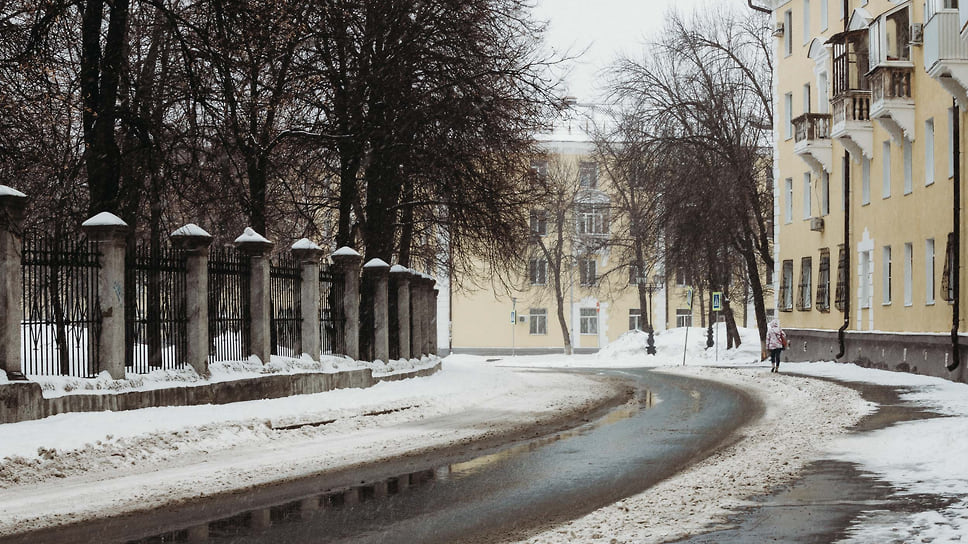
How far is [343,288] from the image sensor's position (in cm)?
2456

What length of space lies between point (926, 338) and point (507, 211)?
38.3 ft

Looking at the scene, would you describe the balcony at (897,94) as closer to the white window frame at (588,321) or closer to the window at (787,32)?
the window at (787,32)

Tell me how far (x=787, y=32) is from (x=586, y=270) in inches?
1207

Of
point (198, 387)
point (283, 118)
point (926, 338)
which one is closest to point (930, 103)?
point (926, 338)

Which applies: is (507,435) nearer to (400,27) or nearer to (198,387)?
(198,387)

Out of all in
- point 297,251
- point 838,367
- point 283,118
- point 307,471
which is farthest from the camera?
point 838,367

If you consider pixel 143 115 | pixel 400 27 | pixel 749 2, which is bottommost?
pixel 143 115

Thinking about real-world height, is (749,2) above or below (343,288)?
above

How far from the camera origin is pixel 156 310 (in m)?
17.4

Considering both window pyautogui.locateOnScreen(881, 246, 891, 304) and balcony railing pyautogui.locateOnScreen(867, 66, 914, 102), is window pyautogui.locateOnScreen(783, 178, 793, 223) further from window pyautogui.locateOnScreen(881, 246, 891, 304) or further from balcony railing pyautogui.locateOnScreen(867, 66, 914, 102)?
balcony railing pyautogui.locateOnScreen(867, 66, 914, 102)

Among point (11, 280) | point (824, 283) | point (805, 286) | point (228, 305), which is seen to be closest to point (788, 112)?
point (805, 286)

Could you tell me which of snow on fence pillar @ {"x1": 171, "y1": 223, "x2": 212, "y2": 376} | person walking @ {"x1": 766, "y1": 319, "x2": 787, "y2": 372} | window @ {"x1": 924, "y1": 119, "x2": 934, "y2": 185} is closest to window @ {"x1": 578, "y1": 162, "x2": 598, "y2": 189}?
person walking @ {"x1": 766, "y1": 319, "x2": 787, "y2": 372}

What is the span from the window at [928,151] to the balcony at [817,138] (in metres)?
8.63

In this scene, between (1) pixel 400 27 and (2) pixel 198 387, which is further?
(1) pixel 400 27
